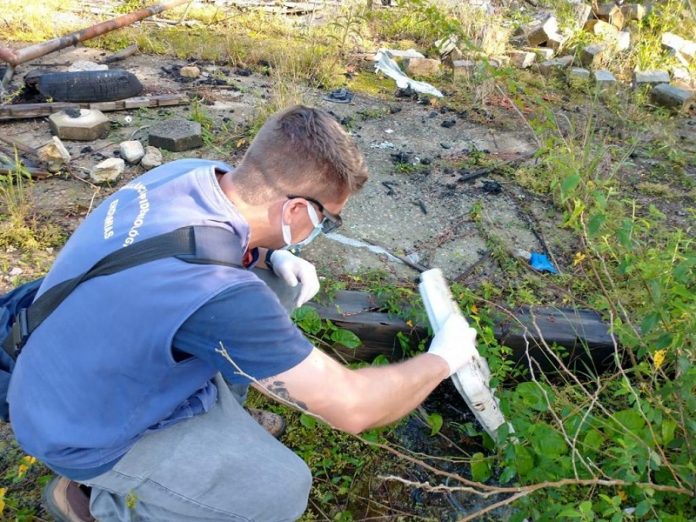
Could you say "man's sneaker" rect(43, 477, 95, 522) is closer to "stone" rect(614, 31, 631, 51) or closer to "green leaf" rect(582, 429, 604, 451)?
"green leaf" rect(582, 429, 604, 451)

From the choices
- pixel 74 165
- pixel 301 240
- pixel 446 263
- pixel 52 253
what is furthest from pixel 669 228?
pixel 74 165

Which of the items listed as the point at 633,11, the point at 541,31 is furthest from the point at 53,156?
the point at 633,11

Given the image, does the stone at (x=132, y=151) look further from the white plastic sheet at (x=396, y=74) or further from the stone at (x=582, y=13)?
the stone at (x=582, y=13)

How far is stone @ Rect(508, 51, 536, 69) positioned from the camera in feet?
21.3

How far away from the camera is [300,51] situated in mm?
5867

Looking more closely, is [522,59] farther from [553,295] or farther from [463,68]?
[553,295]

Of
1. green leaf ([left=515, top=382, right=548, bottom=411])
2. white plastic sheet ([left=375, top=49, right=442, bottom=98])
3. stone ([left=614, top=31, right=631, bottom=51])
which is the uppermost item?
stone ([left=614, top=31, right=631, bottom=51])

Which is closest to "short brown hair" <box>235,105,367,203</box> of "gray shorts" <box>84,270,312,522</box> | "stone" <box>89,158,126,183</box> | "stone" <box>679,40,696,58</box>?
"gray shorts" <box>84,270,312,522</box>

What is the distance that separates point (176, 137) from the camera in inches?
164

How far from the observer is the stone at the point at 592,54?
6.47 metres

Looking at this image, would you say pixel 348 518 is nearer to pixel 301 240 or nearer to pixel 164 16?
pixel 301 240

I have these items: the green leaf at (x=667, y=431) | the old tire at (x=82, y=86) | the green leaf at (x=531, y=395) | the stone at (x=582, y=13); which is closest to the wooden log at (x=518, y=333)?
the green leaf at (x=531, y=395)

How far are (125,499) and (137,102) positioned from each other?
157 inches

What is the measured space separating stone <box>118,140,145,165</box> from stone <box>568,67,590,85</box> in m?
4.55
